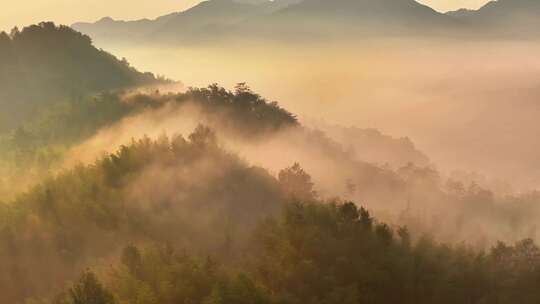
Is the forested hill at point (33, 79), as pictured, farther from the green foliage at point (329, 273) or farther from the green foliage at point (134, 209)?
the green foliage at point (329, 273)

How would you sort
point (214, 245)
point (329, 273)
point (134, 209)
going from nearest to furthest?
1. point (329, 273)
2. point (214, 245)
3. point (134, 209)

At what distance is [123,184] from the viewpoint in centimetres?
9381

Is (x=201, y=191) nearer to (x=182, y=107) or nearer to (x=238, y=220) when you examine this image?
(x=238, y=220)

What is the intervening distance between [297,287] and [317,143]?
11567 cm

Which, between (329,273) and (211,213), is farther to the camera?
(211,213)

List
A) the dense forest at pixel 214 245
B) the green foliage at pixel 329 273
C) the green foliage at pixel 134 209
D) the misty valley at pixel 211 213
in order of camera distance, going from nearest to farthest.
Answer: the green foliage at pixel 329 273 < the dense forest at pixel 214 245 < the misty valley at pixel 211 213 < the green foliage at pixel 134 209

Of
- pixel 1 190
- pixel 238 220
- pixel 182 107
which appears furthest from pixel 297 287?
pixel 182 107

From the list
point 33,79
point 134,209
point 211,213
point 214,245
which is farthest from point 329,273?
point 33,79

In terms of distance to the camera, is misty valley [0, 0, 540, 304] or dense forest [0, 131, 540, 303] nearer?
dense forest [0, 131, 540, 303]

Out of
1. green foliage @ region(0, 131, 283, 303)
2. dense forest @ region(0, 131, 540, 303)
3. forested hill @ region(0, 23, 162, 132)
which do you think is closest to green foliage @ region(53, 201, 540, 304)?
dense forest @ region(0, 131, 540, 303)

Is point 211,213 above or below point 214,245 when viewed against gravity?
above

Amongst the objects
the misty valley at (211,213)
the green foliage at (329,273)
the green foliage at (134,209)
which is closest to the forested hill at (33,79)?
the misty valley at (211,213)

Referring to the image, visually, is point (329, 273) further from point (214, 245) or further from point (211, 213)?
point (211, 213)

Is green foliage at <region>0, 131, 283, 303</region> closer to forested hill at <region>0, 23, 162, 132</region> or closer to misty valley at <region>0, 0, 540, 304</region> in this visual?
misty valley at <region>0, 0, 540, 304</region>
